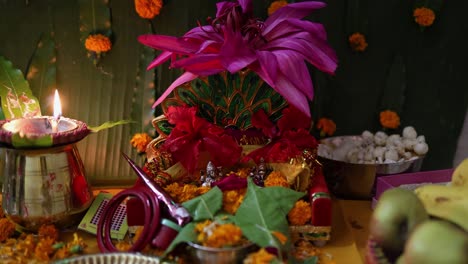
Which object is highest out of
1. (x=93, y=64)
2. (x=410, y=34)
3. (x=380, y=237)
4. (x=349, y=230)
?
(x=410, y=34)

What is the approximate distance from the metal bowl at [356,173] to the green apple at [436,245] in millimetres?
378

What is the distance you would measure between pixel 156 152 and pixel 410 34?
0.58 meters

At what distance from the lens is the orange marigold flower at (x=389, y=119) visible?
1023 millimetres

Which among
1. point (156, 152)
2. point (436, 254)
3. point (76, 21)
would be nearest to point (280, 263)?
point (436, 254)

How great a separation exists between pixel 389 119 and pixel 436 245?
0.57 meters

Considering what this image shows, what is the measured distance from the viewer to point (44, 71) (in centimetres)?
94

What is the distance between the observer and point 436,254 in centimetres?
48

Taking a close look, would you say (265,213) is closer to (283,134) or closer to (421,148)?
(283,134)

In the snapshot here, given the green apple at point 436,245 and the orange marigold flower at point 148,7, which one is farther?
the orange marigold flower at point 148,7

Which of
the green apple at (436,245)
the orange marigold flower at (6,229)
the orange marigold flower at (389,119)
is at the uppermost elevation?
the orange marigold flower at (389,119)

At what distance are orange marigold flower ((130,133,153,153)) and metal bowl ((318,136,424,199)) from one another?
1.15 feet

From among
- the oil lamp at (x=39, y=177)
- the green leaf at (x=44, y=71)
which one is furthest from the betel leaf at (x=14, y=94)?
the oil lamp at (x=39, y=177)

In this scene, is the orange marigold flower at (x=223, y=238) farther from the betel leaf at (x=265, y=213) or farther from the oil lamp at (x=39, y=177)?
the oil lamp at (x=39, y=177)

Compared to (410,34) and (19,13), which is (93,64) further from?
(410,34)
